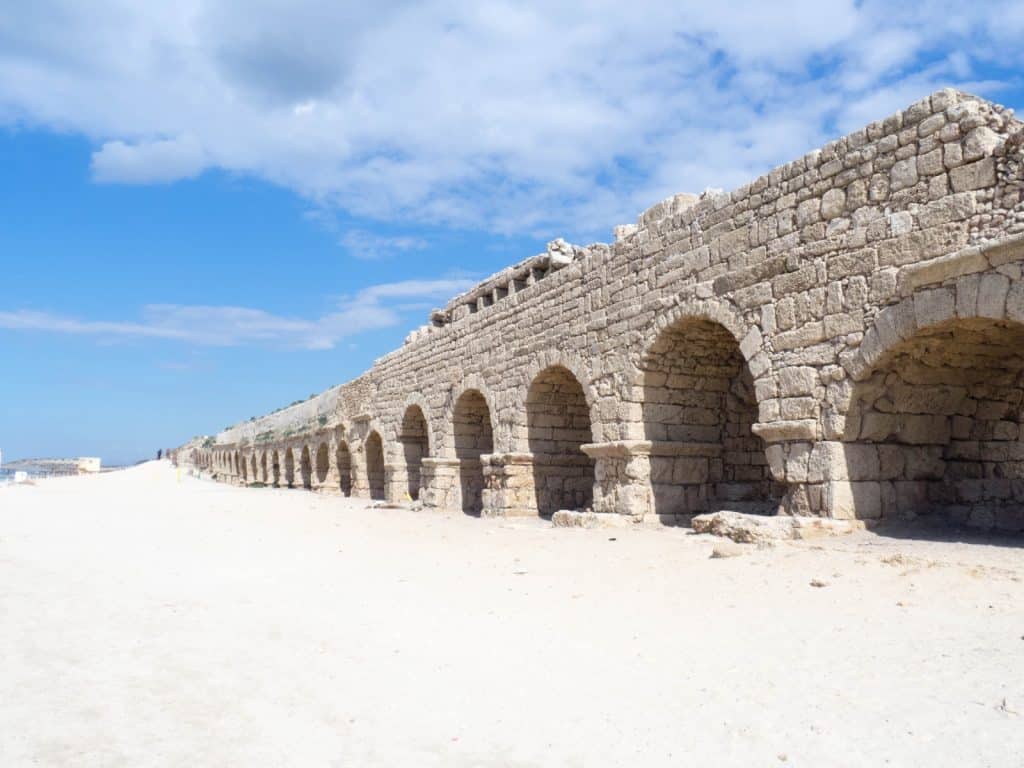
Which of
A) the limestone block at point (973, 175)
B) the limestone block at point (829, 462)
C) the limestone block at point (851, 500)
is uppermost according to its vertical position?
the limestone block at point (973, 175)

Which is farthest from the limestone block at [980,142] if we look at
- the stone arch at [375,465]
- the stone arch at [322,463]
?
the stone arch at [322,463]

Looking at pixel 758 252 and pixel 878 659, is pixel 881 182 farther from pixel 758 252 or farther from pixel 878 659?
pixel 878 659

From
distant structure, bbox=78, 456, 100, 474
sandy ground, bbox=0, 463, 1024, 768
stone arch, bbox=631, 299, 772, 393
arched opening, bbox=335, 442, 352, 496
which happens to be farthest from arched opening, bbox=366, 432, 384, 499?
distant structure, bbox=78, 456, 100, 474

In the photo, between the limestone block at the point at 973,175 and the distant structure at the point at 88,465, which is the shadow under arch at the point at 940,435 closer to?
the limestone block at the point at 973,175

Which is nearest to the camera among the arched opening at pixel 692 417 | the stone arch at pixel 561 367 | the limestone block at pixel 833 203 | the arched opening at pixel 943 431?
the arched opening at pixel 943 431

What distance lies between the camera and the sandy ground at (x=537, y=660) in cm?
288

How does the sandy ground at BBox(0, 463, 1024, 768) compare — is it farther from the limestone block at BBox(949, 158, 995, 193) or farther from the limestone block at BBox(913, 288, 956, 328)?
the limestone block at BBox(949, 158, 995, 193)

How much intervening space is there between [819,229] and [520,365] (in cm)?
534

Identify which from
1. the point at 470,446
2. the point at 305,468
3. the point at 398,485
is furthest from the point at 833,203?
the point at 305,468

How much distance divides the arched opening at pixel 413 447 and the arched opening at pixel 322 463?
28.0 feet

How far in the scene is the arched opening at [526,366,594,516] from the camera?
11273 mm

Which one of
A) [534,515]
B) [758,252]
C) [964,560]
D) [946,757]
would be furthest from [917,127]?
[534,515]

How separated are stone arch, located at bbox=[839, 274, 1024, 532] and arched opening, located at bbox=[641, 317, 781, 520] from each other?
209 cm

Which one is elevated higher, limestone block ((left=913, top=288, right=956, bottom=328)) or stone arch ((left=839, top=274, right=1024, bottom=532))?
limestone block ((left=913, top=288, right=956, bottom=328))
